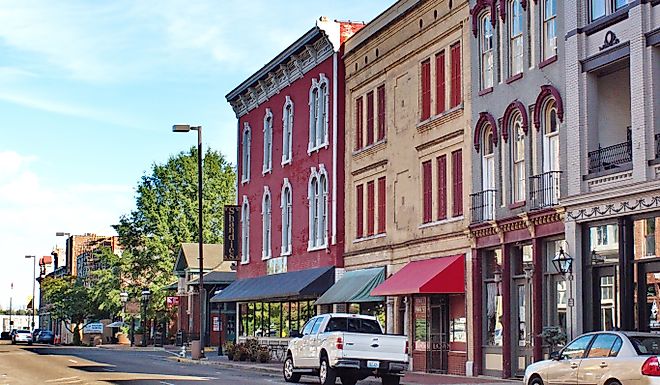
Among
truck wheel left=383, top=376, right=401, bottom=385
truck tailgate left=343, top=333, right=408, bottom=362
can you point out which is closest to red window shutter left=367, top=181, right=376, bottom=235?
truck wheel left=383, top=376, right=401, bottom=385

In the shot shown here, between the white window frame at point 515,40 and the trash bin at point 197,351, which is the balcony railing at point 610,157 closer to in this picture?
the white window frame at point 515,40

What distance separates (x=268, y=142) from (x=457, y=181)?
19.2 meters

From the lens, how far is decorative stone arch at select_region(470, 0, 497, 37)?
31.5 meters

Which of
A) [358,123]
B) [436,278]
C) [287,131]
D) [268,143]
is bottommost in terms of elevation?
[436,278]

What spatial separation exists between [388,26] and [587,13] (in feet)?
41.0

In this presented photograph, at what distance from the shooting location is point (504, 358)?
30156mm

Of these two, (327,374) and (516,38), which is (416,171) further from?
(327,374)

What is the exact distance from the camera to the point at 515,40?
30578 mm

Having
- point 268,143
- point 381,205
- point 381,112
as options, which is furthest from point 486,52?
point 268,143

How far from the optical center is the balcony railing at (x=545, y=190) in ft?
91.0

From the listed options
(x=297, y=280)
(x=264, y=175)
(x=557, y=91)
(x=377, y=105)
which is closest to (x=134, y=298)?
(x=264, y=175)

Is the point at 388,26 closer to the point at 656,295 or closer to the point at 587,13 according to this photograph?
the point at 587,13

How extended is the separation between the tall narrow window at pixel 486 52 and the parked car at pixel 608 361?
12.1 metres

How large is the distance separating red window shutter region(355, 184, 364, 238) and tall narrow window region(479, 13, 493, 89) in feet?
34.0
